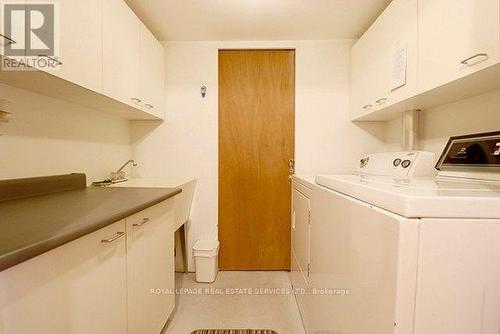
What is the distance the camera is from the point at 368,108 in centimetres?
204

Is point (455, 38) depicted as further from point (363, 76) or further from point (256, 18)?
point (256, 18)

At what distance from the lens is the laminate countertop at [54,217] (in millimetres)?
630

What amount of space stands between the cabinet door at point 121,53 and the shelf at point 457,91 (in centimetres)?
182

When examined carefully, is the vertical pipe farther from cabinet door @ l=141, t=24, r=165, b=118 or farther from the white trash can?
cabinet door @ l=141, t=24, r=165, b=118

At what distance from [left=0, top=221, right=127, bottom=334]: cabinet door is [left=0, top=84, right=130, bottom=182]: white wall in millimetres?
765

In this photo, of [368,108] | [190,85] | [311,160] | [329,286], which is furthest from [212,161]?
[329,286]

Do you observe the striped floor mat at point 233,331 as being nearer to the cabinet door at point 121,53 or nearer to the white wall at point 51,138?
the white wall at point 51,138

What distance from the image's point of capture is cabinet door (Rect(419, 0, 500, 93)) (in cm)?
94

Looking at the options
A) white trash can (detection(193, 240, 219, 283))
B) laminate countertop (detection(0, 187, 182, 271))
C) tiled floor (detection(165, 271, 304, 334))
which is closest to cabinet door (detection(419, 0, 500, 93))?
laminate countertop (detection(0, 187, 182, 271))

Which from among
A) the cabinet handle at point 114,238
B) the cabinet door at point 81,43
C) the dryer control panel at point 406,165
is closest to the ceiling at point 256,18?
the cabinet door at point 81,43

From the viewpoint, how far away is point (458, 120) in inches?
62.3

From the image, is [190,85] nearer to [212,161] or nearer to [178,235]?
[212,161]

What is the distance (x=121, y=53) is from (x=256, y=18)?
1.12m

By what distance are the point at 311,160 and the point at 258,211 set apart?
75 cm
